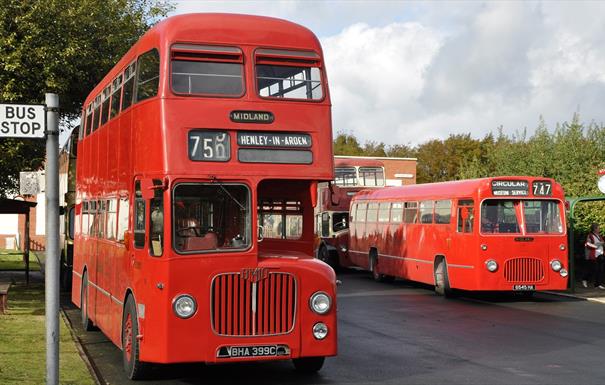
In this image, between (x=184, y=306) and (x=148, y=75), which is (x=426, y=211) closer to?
(x=148, y=75)

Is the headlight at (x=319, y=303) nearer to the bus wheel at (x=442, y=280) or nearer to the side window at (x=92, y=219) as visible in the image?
the side window at (x=92, y=219)

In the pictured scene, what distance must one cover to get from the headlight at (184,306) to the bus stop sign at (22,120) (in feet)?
9.46

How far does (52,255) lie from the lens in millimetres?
7422

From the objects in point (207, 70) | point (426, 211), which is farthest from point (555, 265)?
point (207, 70)

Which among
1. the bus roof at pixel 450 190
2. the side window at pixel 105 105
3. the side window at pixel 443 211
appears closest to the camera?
the side window at pixel 105 105

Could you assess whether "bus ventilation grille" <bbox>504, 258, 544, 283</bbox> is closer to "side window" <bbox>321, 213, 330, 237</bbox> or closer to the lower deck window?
the lower deck window

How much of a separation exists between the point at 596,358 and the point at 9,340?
8.61 meters

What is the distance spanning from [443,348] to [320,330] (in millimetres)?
3741

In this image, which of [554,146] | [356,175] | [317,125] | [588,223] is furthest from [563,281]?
[554,146]

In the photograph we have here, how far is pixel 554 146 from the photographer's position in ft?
125

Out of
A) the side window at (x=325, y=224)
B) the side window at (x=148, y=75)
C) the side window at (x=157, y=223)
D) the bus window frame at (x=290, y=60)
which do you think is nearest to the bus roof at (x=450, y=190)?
the side window at (x=325, y=224)

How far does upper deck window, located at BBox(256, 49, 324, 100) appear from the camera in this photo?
1048cm

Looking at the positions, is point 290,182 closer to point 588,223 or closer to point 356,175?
point 588,223

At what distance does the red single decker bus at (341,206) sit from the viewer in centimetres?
3333
